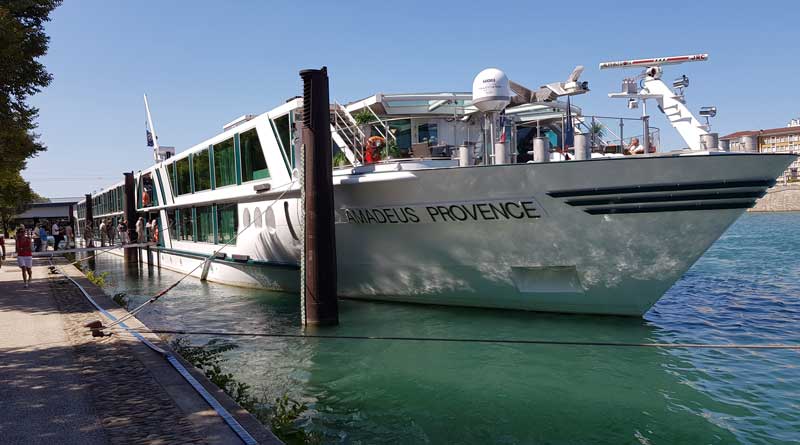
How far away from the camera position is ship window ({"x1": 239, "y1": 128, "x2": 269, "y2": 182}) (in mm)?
13531

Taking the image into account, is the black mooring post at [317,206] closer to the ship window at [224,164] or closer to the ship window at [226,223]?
the ship window at [224,164]

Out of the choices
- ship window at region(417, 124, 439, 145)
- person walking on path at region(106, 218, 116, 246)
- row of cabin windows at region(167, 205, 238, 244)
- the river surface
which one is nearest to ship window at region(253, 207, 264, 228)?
row of cabin windows at region(167, 205, 238, 244)

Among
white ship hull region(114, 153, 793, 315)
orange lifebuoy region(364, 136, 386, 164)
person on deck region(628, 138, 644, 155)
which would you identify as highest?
orange lifebuoy region(364, 136, 386, 164)

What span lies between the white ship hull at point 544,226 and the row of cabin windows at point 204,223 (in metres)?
4.95

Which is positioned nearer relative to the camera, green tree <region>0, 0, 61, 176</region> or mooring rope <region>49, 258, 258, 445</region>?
mooring rope <region>49, 258, 258, 445</region>

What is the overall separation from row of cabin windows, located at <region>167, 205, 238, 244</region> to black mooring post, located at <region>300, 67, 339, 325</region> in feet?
16.4

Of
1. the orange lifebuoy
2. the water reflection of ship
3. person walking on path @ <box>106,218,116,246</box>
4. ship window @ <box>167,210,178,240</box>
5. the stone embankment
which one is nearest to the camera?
the water reflection of ship

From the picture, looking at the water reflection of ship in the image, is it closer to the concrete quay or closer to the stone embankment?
the concrete quay

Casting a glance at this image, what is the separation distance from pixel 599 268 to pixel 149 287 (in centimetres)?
1407

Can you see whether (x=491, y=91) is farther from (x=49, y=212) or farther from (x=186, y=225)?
(x=49, y=212)

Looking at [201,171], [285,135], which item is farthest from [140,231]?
[285,135]

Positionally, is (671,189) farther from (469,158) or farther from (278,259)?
(278,259)

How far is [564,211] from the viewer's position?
9.36 meters

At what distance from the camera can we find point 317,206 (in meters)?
9.73
